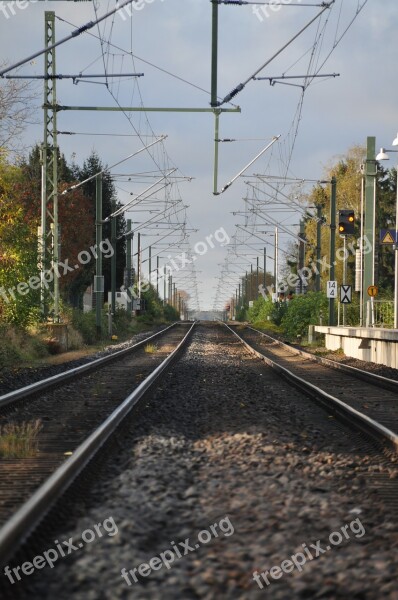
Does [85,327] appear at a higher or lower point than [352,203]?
lower

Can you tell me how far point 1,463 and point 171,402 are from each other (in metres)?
5.63

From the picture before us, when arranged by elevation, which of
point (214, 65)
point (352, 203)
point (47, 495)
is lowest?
point (47, 495)

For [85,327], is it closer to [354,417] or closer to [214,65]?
[214,65]

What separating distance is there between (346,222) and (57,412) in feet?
73.3

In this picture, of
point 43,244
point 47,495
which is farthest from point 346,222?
point 47,495

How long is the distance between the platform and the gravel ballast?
13738mm

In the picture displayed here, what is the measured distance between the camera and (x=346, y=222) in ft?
109

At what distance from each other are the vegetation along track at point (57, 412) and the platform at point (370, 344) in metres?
6.18

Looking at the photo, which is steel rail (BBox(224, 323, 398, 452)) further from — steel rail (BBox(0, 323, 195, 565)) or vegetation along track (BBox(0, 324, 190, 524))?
vegetation along track (BBox(0, 324, 190, 524))

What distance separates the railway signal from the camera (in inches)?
1308

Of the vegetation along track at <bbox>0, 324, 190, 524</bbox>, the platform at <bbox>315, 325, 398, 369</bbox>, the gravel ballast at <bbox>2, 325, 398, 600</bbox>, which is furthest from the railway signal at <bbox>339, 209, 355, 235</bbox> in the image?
the gravel ballast at <bbox>2, 325, 398, 600</bbox>

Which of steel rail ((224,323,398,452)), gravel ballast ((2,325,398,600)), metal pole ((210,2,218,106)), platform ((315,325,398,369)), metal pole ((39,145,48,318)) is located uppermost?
metal pole ((210,2,218,106))

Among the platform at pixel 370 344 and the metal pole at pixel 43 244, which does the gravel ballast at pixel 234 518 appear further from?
the metal pole at pixel 43 244

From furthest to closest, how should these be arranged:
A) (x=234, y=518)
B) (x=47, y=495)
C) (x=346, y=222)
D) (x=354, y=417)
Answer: (x=346, y=222) → (x=354, y=417) → (x=47, y=495) → (x=234, y=518)
